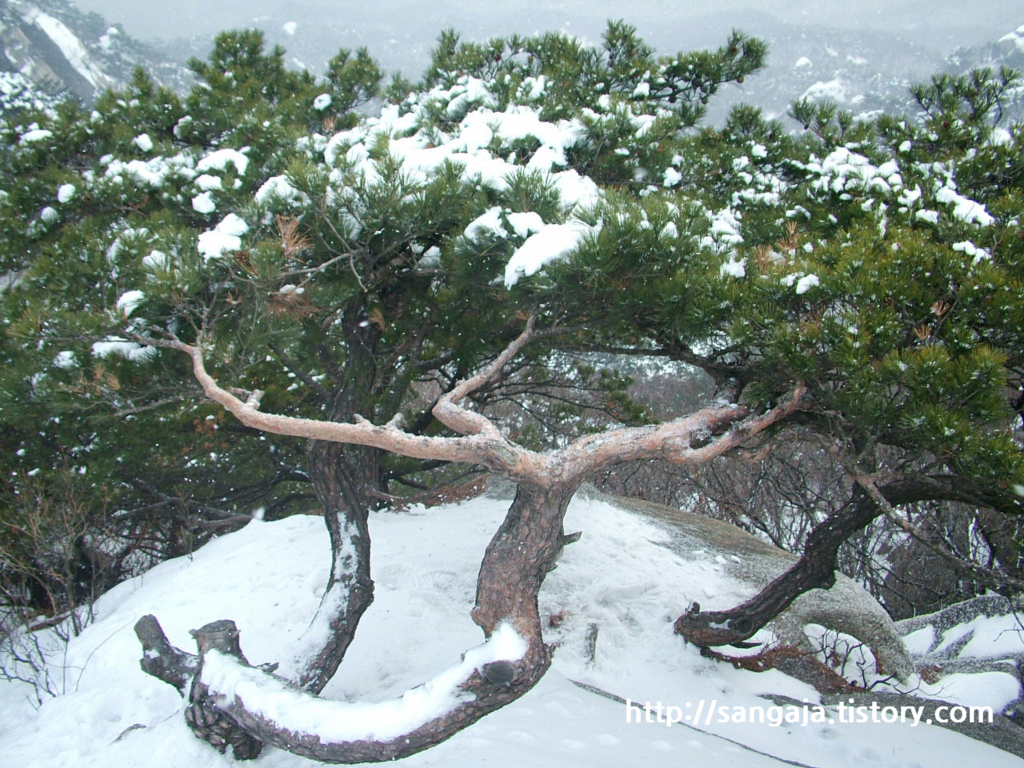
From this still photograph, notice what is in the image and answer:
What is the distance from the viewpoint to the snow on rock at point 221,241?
2879 mm

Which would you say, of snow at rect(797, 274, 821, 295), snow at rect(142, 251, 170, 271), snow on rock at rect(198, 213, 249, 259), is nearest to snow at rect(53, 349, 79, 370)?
snow at rect(142, 251, 170, 271)

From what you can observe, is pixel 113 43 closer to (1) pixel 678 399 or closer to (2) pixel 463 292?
(1) pixel 678 399

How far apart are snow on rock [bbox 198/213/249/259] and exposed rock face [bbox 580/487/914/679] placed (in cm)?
462

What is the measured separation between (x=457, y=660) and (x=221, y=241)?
2.52 metres

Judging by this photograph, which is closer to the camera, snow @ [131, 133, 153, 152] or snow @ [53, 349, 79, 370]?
snow @ [53, 349, 79, 370]

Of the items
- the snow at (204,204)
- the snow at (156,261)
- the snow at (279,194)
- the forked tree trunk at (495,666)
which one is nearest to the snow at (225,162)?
the snow at (204,204)

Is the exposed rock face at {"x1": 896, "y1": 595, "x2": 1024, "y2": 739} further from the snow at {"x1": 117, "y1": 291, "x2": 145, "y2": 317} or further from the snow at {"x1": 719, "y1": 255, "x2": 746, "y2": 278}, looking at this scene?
the snow at {"x1": 117, "y1": 291, "x2": 145, "y2": 317}

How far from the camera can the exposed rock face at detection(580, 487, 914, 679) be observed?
187 inches

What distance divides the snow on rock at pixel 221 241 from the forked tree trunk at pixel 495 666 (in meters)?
1.79

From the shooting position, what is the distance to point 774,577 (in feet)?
18.3

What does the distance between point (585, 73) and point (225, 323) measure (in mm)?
3266

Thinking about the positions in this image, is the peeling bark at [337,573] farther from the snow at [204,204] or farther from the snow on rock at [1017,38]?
the snow on rock at [1017,38]

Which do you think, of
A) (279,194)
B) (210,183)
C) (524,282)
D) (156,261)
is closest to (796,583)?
(524,282)

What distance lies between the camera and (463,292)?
3.71m
